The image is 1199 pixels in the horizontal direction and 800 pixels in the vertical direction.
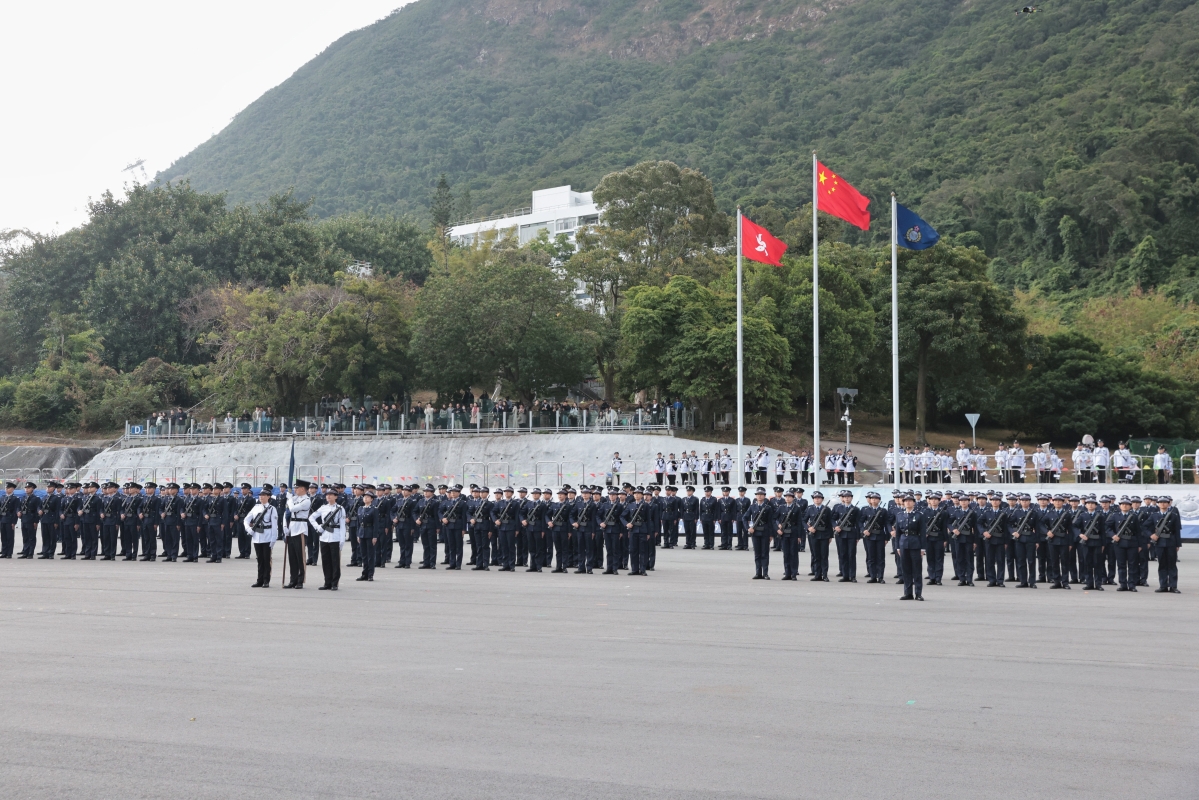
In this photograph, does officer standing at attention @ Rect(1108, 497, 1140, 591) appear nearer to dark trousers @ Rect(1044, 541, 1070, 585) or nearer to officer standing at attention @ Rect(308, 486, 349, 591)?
dark trousers @ Rect(1044, 541, 1070, 585)

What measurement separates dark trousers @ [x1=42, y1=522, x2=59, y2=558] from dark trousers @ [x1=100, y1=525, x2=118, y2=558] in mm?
1138

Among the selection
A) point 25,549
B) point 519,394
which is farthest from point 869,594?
point 519,394

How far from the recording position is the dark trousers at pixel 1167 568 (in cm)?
1756

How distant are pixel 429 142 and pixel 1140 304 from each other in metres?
109

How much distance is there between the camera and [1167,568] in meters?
17.6

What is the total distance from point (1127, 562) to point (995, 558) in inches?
81.8

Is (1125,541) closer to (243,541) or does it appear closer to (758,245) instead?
(758,245)

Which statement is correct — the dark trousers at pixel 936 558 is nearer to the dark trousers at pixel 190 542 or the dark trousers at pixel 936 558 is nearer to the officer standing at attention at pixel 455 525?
the officer standing at attention at pixel 455 525

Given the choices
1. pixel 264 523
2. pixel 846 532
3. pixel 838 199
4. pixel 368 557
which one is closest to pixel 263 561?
pixel 264 523

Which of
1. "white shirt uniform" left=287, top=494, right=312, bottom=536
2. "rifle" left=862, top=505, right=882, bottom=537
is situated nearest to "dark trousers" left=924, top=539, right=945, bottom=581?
"rifle" left=862, top=505, right=882, bottom=537

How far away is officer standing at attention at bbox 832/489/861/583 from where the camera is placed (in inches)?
750

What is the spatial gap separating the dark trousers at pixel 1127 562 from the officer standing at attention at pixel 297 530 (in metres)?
13.1

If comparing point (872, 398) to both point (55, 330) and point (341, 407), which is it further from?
point (55, 330)

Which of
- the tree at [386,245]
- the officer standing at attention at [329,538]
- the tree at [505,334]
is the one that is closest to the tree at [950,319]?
the tree at [505,334]
